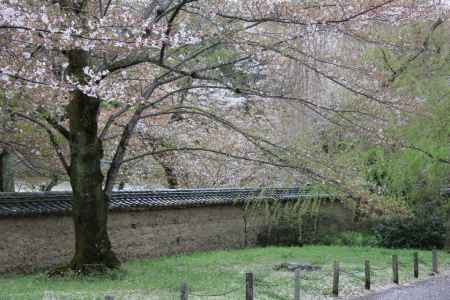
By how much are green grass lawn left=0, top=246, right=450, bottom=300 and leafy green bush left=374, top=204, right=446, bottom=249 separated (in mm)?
1732

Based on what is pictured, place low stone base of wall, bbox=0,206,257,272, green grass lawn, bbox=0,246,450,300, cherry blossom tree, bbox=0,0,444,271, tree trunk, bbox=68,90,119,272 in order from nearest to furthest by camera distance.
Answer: cherry blossom tree, bbox=0,0,444,271 → green grass lawn, bbox=0,246,450,300 → tree trunk, bbox=68,90,119,272 → low stone base of wall, bbox=0,206,257,272

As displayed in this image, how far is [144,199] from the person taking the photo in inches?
675

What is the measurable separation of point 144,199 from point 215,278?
491 centimetres

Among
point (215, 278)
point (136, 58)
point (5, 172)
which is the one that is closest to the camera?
point (136, 58)

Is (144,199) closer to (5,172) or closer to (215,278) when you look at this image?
Result: (5,172)

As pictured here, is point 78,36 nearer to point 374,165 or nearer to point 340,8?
point 340,8

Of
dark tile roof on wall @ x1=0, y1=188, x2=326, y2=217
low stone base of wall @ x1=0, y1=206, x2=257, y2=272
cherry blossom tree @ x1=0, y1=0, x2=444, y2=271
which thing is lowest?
low stone base of wall @ x1=0, y1=206, x2=257, y2=272

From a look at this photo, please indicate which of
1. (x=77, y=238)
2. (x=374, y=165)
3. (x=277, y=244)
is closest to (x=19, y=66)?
(x=77, y=238)

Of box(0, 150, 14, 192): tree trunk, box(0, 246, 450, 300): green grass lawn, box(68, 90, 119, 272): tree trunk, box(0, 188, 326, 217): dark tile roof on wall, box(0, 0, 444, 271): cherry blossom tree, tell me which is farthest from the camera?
box(0, 150, 14, 192): tree trunk

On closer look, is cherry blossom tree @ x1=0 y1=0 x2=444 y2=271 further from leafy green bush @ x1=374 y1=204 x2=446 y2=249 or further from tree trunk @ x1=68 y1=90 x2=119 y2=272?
leafy green bush @ x1=374 y1=204 x2=446 y2=249

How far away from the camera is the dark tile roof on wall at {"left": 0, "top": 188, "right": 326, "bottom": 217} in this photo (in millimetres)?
13664

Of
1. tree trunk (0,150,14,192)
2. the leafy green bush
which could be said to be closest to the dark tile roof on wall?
tree trunk (0,150,14,192)

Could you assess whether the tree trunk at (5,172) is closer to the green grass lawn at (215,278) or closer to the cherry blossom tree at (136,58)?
the cherry blossom tree at (136,58)

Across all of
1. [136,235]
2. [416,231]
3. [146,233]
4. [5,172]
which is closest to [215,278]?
[136,235]
